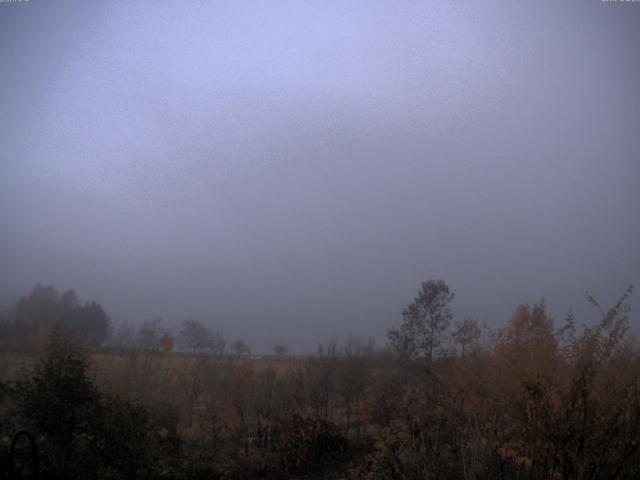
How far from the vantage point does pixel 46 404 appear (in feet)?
33.3

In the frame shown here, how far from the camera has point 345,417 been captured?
24.6 m

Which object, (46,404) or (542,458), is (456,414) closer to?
(542,458)

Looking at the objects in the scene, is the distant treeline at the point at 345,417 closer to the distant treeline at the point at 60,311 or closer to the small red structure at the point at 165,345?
the small red structure at the point at 165,345

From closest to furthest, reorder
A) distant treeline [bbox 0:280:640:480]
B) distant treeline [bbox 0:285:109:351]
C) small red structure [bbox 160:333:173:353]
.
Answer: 1. distant treeline [bbox 0:280:640:480]
2. small red structure [bbox 160:333:173:353]
3. distant treeline [bbox 0:285:109:351]

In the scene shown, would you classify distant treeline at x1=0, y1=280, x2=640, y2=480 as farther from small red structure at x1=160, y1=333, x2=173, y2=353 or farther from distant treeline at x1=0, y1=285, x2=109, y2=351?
distant treeline at x1=0, y1=285, x2=109, y2=351

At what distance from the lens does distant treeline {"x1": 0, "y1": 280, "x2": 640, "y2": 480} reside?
5965mm

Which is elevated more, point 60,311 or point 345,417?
point 60,311

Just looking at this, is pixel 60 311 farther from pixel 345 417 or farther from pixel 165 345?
pixel 345 417

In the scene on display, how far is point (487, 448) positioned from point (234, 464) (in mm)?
8104

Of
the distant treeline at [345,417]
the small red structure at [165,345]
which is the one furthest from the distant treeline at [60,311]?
the distant treeline at [345,417]

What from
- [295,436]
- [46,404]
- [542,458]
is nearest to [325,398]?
[295,436]

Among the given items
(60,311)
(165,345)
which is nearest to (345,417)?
(165,345)

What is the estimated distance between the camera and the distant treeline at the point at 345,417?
19.6ft

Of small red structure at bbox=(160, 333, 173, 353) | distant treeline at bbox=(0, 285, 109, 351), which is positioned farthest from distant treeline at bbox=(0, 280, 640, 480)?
distant treeline at bbox=(0, 285, 109, 351)
